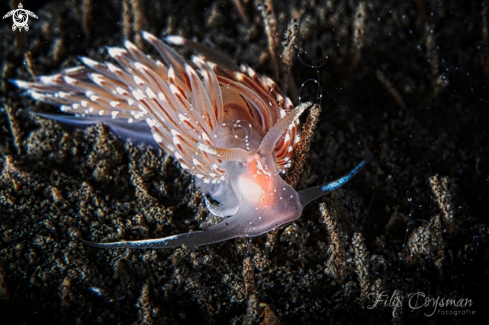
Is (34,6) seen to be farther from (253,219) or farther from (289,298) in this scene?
(289,298)

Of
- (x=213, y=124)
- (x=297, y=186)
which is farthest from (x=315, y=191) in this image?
(x=213, y=124)

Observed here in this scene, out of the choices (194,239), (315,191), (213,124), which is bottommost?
(194,239)

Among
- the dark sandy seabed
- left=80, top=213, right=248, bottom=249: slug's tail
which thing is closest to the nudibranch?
left=80, top=213, right=248, bottom=249: slug's tail

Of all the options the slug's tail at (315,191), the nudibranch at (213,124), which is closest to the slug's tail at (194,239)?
the nudibranch at (213,124)

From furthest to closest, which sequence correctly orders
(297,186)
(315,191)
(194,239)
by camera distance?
(297,186) → (315,191) → (194,239)

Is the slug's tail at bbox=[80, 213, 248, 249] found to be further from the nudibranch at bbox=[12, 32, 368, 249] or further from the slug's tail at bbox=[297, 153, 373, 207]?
the slug's tail at bbox=[297, 153, 373, 207]

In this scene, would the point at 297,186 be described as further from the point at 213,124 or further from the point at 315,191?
the point at 213,124

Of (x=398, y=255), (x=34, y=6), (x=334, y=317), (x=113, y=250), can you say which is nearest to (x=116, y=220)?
(x=113, y=250)

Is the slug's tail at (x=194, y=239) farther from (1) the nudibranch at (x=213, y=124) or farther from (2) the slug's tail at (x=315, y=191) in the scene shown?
(2) the slug's tail at (x=315, y=191)
